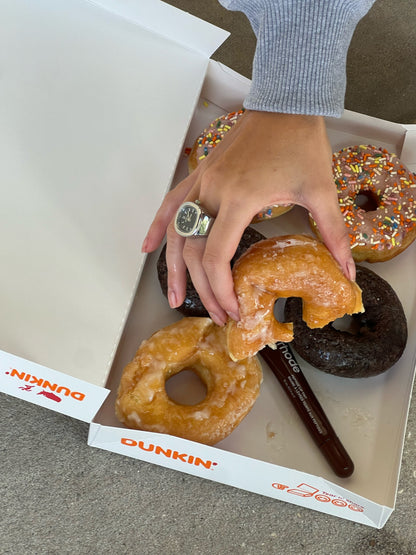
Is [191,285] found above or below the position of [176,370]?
above

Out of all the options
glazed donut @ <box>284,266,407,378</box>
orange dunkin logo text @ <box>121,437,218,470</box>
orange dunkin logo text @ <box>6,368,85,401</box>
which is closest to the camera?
orange dunkin logo text @ <box>6,368,85,401</box>

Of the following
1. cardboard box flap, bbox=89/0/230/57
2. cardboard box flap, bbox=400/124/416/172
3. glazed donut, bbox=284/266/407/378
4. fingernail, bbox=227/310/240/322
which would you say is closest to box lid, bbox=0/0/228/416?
cardboard box flap, bbox=89/0/230/57

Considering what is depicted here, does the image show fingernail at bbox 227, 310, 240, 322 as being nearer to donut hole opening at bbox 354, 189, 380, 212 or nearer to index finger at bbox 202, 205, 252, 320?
index finger at bbox 202, 205, 252, 320

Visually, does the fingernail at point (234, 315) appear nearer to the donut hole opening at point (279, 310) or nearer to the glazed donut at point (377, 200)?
the donut hole opening at point (279, 310)

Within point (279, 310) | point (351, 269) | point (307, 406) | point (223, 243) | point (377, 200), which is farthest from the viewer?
point (377, 200)

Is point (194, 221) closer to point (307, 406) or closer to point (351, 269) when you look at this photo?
point (351, 269)

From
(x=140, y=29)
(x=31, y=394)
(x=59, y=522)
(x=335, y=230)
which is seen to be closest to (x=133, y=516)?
(x=59, y=522)

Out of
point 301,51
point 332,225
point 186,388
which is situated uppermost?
point 301,51

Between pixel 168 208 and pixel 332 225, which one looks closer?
pixel 332 225

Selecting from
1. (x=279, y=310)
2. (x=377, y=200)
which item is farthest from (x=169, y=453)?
(x=377, y=200)
